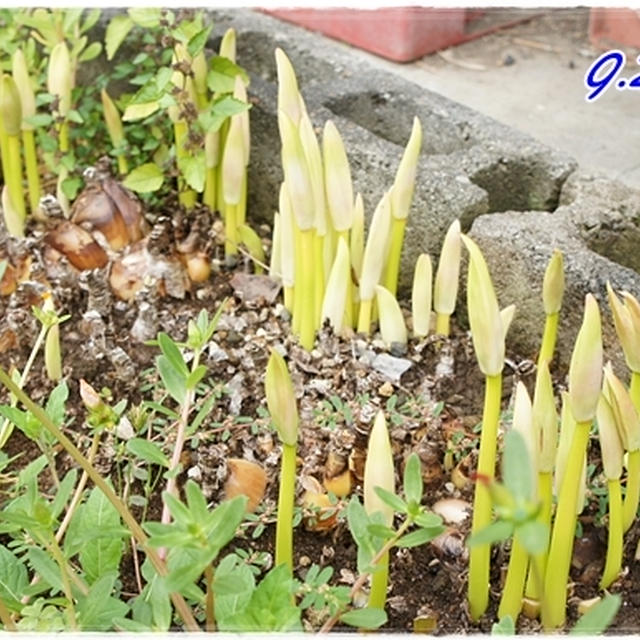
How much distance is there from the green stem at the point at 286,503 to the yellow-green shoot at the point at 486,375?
18 cm

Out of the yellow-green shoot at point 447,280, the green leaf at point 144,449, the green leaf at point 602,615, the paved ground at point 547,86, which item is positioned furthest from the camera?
the paved ground at point 547,86

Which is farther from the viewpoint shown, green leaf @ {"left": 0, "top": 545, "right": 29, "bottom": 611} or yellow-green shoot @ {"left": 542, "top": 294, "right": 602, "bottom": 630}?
green leaf @ {"left": 0, "top": 545, "right": 29, "bottom": 611}

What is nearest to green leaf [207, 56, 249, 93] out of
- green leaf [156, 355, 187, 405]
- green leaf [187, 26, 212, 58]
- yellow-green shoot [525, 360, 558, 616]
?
green leaf [187, 26, 212, 58]

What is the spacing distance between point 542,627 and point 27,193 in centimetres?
128

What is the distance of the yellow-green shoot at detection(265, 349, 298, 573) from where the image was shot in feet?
3.47

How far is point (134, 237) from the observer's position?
1.89 m

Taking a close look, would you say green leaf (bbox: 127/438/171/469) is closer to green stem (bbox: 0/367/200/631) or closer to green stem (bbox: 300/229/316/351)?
green stem (bbox: 0/367/200/631)

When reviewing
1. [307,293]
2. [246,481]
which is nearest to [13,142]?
[307,293]

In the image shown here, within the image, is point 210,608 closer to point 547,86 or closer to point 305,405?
point 305,405

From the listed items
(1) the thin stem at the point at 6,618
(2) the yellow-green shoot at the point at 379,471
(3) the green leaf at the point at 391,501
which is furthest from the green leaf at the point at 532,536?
(1) the thin stem at the point at 6,618

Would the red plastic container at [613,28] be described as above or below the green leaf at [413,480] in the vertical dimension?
below

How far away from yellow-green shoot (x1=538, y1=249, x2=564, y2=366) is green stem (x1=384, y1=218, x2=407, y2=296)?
0.30m

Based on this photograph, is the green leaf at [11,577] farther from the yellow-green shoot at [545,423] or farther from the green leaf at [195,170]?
the green leaf at [195,170]

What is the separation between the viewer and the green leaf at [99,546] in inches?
46.4
